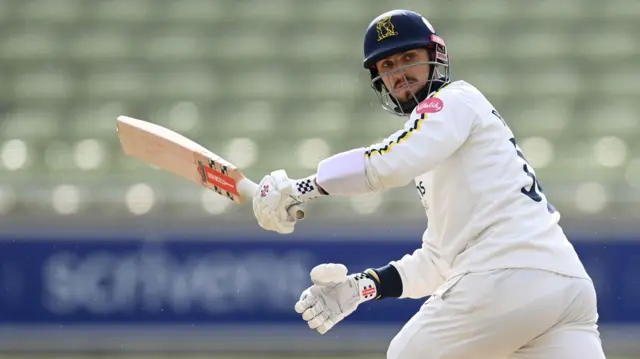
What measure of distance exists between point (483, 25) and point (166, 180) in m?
2.88

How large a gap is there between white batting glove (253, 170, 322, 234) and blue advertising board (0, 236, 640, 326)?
309 centimetres

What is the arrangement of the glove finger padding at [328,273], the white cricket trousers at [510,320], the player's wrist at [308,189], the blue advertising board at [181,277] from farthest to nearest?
the blue advertising board at [181,277] < the glove finger padding at [328,273] < the player's wrist at [308,189] < the white cricket trousers at [510,320]

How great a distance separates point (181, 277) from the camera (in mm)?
6344

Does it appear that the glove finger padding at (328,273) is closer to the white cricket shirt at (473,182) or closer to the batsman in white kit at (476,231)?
the batsman in white kit at (476,231)

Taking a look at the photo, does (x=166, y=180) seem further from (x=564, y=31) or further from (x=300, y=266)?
(x=564, y=31)

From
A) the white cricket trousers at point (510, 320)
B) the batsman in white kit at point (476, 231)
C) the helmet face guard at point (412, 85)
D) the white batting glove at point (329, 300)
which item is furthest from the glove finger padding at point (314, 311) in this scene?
the helmet face guard at point (412, 85)

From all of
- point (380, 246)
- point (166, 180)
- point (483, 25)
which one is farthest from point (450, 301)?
point (483, 25)

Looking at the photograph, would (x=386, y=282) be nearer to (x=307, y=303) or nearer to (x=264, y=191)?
(x=307, y=303)

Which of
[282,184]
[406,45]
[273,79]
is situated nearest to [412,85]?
[406,45]

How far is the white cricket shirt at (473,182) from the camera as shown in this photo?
301 centimetres

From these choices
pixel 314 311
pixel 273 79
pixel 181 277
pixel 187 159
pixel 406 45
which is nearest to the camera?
pixel 406 45

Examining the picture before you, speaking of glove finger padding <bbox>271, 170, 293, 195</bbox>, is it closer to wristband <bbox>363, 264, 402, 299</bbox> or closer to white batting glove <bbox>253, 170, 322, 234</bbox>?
white batting glove <bbox>253, 170, 322, 234</bbox>

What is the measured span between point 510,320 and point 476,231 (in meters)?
0.26

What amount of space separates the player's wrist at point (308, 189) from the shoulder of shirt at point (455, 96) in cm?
33
